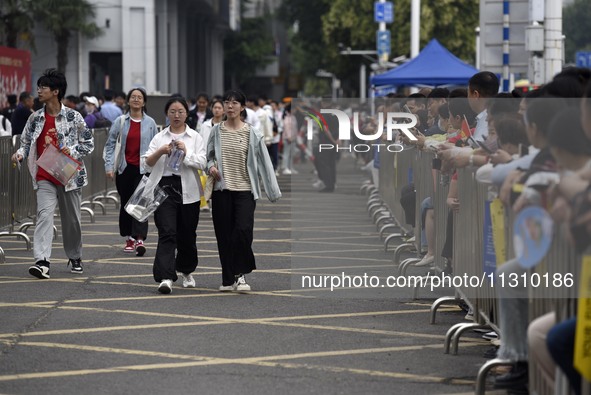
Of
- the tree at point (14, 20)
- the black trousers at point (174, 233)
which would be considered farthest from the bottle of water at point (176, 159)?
the tree at point (14, 20)

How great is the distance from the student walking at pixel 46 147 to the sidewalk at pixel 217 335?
35 centimetres

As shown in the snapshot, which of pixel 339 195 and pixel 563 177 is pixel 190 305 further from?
pixel 339 195

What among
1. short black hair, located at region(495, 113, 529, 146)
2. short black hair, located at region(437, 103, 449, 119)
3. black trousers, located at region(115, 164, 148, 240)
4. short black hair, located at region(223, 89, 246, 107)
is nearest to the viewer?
short black hair, located at region(495, 113, 529, 146)

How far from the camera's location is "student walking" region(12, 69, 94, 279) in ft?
39.9

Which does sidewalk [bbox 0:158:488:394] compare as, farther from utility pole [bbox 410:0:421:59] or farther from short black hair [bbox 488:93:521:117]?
utility pole [bbox 410:0:421:59]

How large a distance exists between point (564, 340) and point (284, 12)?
193ft

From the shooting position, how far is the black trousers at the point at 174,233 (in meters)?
11.3

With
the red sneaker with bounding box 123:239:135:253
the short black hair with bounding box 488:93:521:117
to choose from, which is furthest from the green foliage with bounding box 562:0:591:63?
the short black hair with bounding box 488:93:521:117

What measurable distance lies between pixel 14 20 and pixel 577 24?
2250 inches

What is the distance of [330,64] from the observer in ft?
193

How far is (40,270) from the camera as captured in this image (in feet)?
39.7

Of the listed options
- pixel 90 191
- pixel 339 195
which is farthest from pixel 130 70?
pixel 90 191

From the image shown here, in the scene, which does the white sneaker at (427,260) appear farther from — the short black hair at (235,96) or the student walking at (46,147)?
the student walking at (46,147)

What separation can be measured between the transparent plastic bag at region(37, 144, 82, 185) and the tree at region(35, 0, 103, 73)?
29051mm
